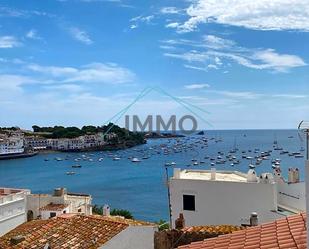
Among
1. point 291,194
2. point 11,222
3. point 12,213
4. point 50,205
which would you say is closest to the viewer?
point 291,194

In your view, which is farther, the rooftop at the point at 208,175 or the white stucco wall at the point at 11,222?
the white stucco wall at the point at 11,222

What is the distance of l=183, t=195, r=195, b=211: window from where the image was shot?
18.4 m

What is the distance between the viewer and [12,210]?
2189 centimetres

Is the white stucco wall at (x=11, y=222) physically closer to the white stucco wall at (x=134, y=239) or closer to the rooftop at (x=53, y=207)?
the rooftop at (x=53, y=207)

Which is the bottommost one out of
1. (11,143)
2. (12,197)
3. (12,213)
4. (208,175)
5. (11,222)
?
(11,222)

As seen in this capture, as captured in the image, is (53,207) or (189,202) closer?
(189,202)

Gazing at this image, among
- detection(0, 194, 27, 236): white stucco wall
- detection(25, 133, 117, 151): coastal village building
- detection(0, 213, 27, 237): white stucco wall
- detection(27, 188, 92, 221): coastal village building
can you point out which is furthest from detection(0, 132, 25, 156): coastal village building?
detection(0, 213, 27, 237): white stucco wall

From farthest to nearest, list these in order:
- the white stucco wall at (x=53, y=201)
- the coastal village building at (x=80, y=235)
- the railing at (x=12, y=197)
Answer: the white stucco wall at (x=53, y=201), the railing at (x=12, y=197), the coastal village building at (x=80, y=235)

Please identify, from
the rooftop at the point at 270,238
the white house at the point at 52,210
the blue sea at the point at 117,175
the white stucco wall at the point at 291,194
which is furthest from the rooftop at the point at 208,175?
the blue sea at the point at 117,175

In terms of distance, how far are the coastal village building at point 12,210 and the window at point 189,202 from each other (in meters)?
8.58

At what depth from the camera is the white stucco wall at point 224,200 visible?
17516mm

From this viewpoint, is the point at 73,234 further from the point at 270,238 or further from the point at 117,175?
the point at 117,175

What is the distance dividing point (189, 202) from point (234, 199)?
1.87 metres

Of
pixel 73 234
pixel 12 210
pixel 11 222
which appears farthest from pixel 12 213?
pixel 73 234
